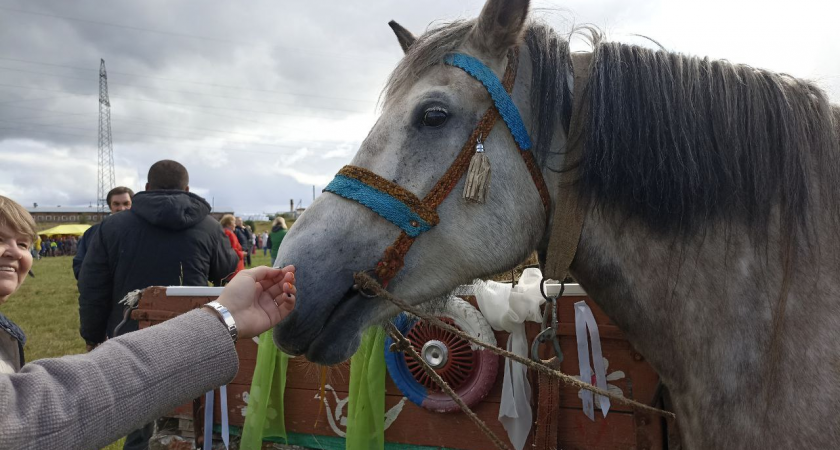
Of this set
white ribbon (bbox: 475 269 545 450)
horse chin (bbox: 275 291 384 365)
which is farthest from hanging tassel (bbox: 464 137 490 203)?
white ribbon (bbox: 475 269 545 450)

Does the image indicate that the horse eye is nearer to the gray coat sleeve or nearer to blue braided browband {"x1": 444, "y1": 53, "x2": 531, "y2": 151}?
blue braided browband {"x1": 444, "y1": 53, "x2": 531, "y2": 151}

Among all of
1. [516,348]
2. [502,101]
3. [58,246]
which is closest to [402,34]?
[502,101]

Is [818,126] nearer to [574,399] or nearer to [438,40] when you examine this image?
[438,40]

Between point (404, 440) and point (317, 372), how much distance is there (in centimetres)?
58

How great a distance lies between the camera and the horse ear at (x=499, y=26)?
170 centimetres

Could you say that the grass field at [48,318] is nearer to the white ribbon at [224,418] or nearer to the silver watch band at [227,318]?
the white ribbon at [224,418]

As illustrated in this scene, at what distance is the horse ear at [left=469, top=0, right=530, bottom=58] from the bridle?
7cm

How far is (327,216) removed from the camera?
169 cm

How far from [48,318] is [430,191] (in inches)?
448

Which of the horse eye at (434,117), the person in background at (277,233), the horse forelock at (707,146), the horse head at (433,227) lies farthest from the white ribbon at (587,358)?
the person in background at (277,233)

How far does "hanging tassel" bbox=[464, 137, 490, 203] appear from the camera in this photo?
1.68m

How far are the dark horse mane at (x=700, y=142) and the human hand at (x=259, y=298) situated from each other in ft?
3.07

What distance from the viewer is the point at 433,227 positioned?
171 centimetres

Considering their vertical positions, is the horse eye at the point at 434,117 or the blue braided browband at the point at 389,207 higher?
the horse eye at the point at 434,117
